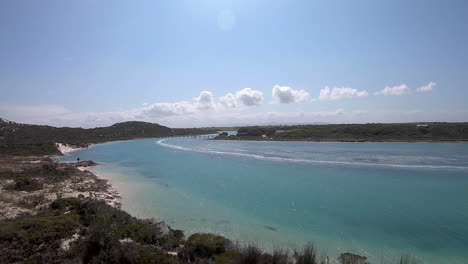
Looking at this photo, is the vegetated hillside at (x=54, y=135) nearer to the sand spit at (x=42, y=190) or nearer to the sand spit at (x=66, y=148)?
the sand spit at (x=66, y=148)

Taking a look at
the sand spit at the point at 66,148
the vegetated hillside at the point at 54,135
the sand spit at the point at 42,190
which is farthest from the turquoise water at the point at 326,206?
the sand spit at the point at 66,148

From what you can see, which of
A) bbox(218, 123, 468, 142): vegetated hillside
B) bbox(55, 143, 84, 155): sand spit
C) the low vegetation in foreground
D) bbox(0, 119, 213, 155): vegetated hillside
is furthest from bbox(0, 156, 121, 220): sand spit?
bbox(218, 123, 468, 142): vegetated hillside

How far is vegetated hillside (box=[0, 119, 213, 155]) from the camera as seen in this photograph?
→ 49.6 metres

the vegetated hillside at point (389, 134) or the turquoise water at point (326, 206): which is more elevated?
the vegetated hillside at point (389, 134)

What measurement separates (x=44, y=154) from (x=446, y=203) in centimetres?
6078

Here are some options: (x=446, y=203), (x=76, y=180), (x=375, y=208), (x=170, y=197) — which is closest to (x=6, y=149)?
(x=76, y=180)

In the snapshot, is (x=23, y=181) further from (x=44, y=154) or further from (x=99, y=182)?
(x=44, y=154)

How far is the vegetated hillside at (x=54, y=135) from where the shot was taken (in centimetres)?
4964

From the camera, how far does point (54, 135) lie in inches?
3221

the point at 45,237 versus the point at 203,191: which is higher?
the point at 45,237

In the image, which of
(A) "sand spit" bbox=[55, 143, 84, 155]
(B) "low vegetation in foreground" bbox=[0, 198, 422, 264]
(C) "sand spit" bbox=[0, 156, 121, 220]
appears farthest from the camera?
(A) "sand spit" bbox=[55, 143, 84, 155]

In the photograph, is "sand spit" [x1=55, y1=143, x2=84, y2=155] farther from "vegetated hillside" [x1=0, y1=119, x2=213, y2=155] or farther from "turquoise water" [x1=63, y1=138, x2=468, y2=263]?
"turquoise water" [x1=63, y1=138, x2=468, y2=263]

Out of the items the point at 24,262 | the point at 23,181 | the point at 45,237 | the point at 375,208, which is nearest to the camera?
the point at 24,262

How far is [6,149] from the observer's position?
45219 millimetres
